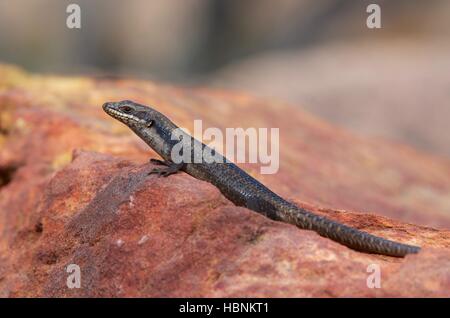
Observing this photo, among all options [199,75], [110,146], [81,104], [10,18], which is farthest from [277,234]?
[10,18]

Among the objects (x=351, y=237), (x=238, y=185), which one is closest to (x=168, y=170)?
(x=238, y=185)

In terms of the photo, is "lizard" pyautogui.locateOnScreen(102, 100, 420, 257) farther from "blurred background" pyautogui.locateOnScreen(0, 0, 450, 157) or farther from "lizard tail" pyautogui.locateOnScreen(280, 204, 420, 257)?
"blurred background" pyautogui.locateOnScreen(0, 0, 450, 157)

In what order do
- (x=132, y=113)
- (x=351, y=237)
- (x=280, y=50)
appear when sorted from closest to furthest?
(x=351, y=237), (x=132, y=113), (x=280, y=50)

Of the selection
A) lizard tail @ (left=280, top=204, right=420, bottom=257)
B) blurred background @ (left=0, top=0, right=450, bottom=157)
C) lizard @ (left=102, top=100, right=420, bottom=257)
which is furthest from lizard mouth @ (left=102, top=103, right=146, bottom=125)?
blurred background @ (left=0, top=0, right=450, bottom=157)

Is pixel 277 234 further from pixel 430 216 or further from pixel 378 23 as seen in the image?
pixel 378 23

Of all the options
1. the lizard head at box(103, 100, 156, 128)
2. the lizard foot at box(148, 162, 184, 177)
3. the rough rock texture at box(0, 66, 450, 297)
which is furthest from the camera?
the lizard head at box(103, 100, 156, 128)

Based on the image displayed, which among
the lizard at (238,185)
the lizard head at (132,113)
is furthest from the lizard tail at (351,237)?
the lizard head at (132,113)

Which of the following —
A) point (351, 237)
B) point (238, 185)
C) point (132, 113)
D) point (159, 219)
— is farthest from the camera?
point (132, 113)

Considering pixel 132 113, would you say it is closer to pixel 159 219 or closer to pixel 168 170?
pixel 168 170
